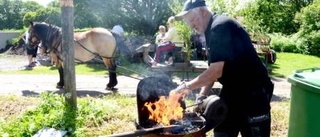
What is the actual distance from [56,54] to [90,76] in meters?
2.69

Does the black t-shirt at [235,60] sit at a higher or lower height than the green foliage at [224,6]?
lower

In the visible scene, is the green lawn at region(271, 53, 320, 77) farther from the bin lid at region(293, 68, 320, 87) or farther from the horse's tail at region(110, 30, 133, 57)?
the bin lid at region(293, 68, 320, 87)

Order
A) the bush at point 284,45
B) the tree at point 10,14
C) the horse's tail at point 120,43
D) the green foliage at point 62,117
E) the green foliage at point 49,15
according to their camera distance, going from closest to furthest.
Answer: the green foliage at point 62,117 < the horse's tail at point 120,43 < the bush at point 284,45 < the green foliage at point 49,15 < the tree at point 10,14

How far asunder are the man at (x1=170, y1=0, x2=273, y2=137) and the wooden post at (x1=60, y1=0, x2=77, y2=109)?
7.90 ft

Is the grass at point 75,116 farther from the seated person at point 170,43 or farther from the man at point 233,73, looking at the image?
the seated person at point 170,43

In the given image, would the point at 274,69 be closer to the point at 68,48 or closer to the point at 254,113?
the point at 68,48

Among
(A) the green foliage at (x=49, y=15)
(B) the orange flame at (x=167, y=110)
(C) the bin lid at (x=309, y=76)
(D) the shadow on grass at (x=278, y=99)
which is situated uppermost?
(A) the green foliage at (x=49, y=15)

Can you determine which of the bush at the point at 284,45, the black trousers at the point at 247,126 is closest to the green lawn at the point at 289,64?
the bush at the point at 284,45

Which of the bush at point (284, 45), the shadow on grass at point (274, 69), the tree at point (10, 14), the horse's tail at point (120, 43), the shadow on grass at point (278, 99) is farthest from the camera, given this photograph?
the tree at point (10, 14)

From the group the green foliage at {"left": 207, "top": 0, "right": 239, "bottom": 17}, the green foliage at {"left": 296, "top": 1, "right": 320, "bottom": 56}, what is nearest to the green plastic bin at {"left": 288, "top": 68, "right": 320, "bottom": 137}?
the green foliage at {"left": 207, "top": 0, "right": 239, "bottom": 17}

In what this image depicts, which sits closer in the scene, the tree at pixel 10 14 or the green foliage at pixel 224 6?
the green foliage at pixel 224 6

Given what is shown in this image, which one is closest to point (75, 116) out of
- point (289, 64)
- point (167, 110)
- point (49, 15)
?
point (167, 110)

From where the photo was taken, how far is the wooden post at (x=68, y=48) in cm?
518

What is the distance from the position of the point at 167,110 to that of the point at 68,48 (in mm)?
2755
